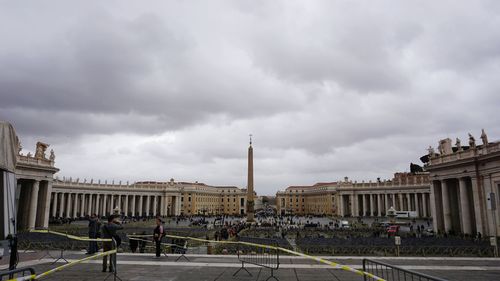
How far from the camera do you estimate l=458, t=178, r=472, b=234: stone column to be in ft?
114

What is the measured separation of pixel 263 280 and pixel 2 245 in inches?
287

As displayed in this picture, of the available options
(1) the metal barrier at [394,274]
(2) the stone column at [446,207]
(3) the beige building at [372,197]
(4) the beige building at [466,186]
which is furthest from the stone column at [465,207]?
(3) the beige building at [372,197]

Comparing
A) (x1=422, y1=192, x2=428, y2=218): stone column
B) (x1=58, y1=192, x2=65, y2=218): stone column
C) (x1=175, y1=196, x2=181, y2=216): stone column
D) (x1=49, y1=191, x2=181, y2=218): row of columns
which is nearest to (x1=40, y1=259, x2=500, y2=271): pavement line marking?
(x1=49, y1=191, x2=181, y2=218): row of columns

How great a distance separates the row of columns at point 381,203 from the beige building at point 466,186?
218 ft

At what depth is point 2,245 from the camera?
6.71 metres

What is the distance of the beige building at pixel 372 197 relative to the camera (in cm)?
10261

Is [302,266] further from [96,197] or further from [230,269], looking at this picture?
[96,197]

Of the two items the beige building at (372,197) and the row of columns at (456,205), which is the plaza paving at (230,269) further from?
the beige building at (372,197)

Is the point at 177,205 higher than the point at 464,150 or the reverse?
the reverse

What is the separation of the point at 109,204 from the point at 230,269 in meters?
114

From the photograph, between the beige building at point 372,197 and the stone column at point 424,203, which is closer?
the stone column at point 424,203

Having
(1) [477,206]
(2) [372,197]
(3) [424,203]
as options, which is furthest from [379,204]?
(1) [477,206]

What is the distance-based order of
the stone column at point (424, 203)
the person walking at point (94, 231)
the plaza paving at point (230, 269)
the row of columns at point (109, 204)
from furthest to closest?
the stone column at point (424, 203), the row of columns at point (109, 204), the person walking at point (94, 231), the plaza paving at point (230, 269)

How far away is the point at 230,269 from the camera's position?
13.1 meters
